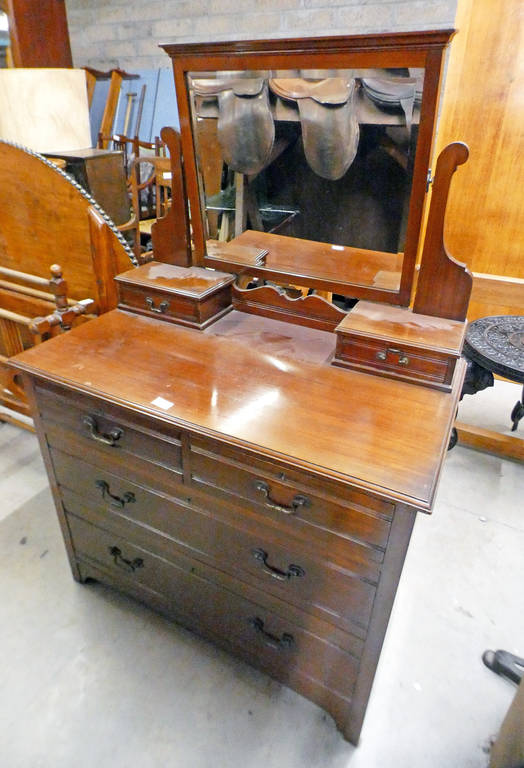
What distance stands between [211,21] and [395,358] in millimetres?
3147

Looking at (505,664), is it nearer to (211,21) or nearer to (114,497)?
(114,497)

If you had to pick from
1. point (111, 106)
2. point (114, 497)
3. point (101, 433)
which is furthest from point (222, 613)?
point (111, 106)

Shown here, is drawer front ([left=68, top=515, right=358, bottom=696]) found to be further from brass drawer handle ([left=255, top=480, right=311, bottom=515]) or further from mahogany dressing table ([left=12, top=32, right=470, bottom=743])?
brass drawer handle ([left=255, top=480, right=311, bottom=515])

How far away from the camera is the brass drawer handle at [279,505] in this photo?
0.88 m

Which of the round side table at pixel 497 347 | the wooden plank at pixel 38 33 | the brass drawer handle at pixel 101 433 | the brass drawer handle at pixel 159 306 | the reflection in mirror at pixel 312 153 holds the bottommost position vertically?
the round side table at pixel 497 347

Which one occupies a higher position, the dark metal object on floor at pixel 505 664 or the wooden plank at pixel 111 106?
the wooden plank at pixel 111 106

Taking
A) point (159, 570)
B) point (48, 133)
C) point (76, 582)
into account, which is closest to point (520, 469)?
point (159, 570)

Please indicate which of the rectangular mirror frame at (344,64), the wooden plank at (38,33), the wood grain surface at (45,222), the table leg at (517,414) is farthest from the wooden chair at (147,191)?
the table leg at (517,414)

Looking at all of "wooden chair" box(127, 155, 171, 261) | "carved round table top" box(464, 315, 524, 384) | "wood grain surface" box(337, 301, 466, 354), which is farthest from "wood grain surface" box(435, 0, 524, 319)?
"wooden chair" box(127, 155, 171, 261)

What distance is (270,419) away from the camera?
917 millimetres

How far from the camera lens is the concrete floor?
1.15m

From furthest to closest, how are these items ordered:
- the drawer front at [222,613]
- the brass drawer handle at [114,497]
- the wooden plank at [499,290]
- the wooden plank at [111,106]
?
the wooden plank at [111,106]
the wooden plank at [499,290]
the brass drawer handle at [114,497]
the drawer front at [222,613]

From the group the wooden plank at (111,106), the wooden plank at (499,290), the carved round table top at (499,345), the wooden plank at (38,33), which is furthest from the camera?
the wooden plank at (111,106)

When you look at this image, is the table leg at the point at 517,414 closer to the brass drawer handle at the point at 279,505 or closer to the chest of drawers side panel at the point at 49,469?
the brass drawer handle at the point at 279,505
